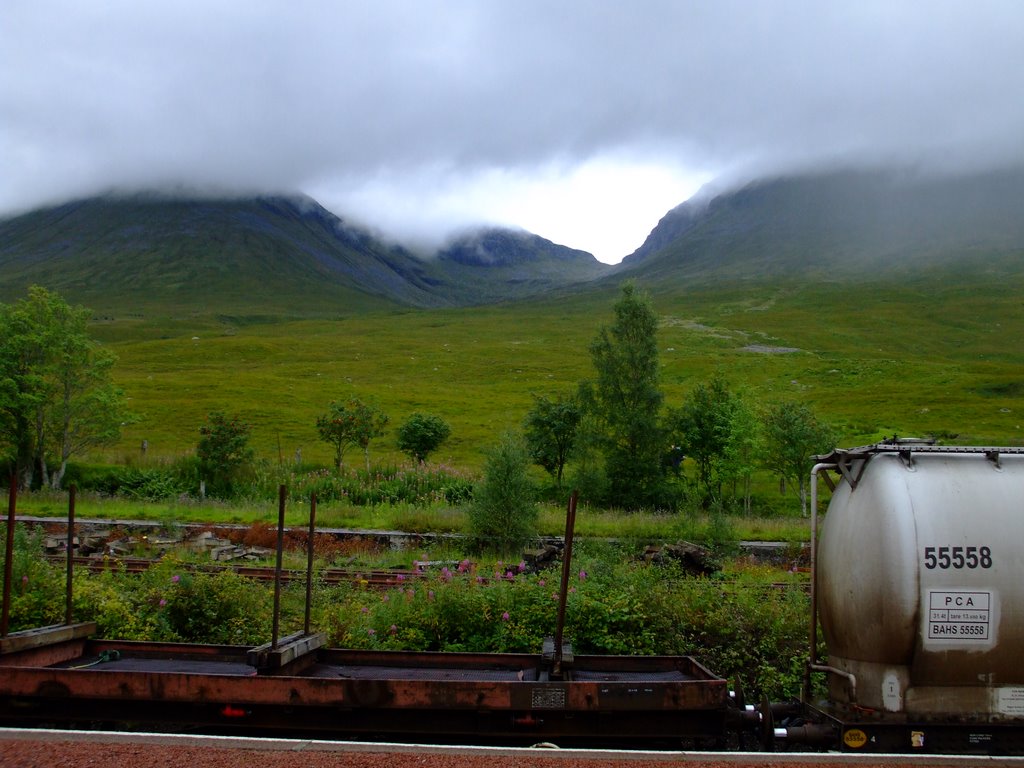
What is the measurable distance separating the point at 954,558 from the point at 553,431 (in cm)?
3073

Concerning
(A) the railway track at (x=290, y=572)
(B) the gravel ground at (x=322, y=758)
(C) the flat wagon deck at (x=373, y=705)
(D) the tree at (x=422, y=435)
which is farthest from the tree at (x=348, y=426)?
(B) the gravel ground at (x=322, y=758)

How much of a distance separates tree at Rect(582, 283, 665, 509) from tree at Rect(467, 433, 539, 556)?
13452mm

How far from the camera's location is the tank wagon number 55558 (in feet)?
23.6

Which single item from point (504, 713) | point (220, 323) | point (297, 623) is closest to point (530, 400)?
point (297, 623)

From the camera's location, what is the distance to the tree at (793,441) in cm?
3600

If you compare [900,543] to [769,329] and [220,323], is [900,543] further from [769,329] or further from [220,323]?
[220,323]

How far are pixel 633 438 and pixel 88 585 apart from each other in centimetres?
2622

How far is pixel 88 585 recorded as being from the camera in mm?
12516

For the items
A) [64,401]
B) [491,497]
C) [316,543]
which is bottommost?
[316,543]

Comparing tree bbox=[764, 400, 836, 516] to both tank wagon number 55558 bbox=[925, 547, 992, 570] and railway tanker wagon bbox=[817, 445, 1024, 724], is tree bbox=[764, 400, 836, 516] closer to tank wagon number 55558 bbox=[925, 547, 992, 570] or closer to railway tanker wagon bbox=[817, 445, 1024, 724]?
railway tanker wagon bbox=[817, 445, 1024, 724]

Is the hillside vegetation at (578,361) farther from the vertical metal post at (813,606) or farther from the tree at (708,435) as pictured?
the vertical metal post at (813,606)

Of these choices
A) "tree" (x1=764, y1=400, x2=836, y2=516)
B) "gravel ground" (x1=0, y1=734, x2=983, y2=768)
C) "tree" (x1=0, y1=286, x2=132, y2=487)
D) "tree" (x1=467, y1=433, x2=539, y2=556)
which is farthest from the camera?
"tree" (x1=764, y1=400, x2=836, y2=516)

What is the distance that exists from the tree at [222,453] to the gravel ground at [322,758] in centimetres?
2826

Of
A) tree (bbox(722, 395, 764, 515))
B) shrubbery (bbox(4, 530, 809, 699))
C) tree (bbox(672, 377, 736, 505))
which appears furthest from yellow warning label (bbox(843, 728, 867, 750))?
tree (bbox(672, 377, 736, 505))
